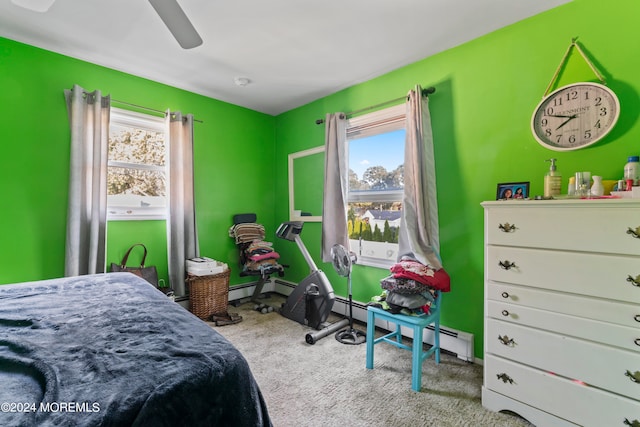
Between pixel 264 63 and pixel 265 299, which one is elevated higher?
pixel 264 63

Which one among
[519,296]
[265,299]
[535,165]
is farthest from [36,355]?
[265,299]

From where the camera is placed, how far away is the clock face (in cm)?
166

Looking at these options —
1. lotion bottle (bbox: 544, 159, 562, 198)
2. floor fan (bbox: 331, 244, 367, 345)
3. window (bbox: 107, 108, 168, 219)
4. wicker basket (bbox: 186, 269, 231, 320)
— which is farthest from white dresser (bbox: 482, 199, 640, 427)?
window (bbox: 107, 108, 168, 219)

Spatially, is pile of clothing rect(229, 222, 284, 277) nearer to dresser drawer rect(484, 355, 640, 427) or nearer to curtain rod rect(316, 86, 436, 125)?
curtain rod rect(316, 86, 436, 125)

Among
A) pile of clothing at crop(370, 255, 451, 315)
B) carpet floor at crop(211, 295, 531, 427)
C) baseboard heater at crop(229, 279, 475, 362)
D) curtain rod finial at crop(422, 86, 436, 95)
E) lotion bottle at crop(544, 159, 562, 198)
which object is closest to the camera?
carpet floor at crop(211, 295, 531, 427)

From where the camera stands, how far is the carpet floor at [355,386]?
159 cm

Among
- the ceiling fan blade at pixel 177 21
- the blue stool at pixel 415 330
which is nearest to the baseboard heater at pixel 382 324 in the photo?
the blue stool at pixel 415 330

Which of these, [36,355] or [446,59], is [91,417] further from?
[446,59]

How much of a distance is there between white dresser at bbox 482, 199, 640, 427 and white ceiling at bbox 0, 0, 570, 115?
4.65 ft

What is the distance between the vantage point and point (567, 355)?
143cm

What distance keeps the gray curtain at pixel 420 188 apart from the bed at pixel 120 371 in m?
1.75

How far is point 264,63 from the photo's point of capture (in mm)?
2658

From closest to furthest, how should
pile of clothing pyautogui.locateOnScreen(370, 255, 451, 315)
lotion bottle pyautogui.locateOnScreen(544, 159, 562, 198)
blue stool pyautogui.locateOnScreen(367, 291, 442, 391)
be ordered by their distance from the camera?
1. lotion bottle pyautogui.locateOnScreen(544, 159, 562, 198)
2. blue stool pyautogui.locateOnScreen(367, 291, 442, 391)
3. pile of clothing pyautogui.locateOnScreen(370, 255, 451, 315)

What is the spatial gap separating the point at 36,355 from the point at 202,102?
3.08 m
